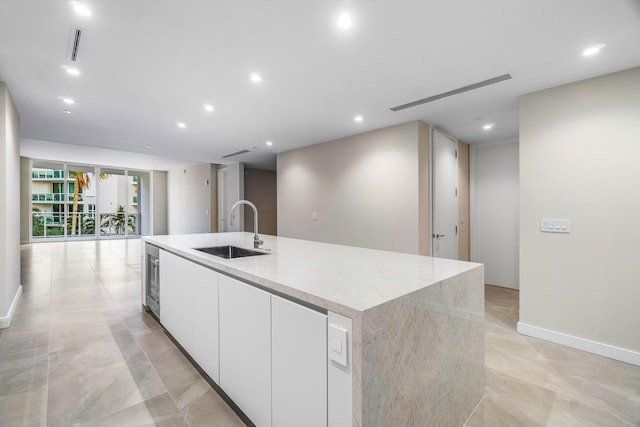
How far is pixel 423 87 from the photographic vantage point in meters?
3.03

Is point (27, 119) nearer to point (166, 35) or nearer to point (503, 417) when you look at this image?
point (166, 35)

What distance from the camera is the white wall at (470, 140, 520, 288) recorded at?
4906 millimetres

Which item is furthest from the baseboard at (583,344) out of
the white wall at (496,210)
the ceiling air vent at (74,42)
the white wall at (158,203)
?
the white wall at (158,203)

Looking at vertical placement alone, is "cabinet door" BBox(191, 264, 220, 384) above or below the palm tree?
below

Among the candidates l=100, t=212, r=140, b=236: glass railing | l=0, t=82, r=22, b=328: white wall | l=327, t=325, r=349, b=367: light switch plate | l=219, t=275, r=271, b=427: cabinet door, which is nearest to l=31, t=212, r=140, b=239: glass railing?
l=100, t=212, r=140, b=236: glass railing

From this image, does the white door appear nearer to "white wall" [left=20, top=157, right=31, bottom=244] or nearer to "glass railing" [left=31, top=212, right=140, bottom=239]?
"white wall" [left=20, top=157, right=31, bottom=244]

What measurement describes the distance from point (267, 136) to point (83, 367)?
3968 mm

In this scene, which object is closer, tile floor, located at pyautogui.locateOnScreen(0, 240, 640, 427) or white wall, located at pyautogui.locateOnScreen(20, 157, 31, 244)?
tile floor, located at pyautogui.locateOnScreen(0, 240, 640, 427)

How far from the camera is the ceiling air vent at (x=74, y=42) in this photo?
2094 millimetres

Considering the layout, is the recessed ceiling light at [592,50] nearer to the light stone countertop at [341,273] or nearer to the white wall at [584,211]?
the white wall at [584,211]

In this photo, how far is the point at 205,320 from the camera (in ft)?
6.70

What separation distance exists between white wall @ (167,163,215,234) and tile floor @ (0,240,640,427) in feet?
19.7

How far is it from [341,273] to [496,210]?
4715 millimetres

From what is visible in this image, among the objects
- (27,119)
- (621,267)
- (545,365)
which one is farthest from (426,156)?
(27,119)
